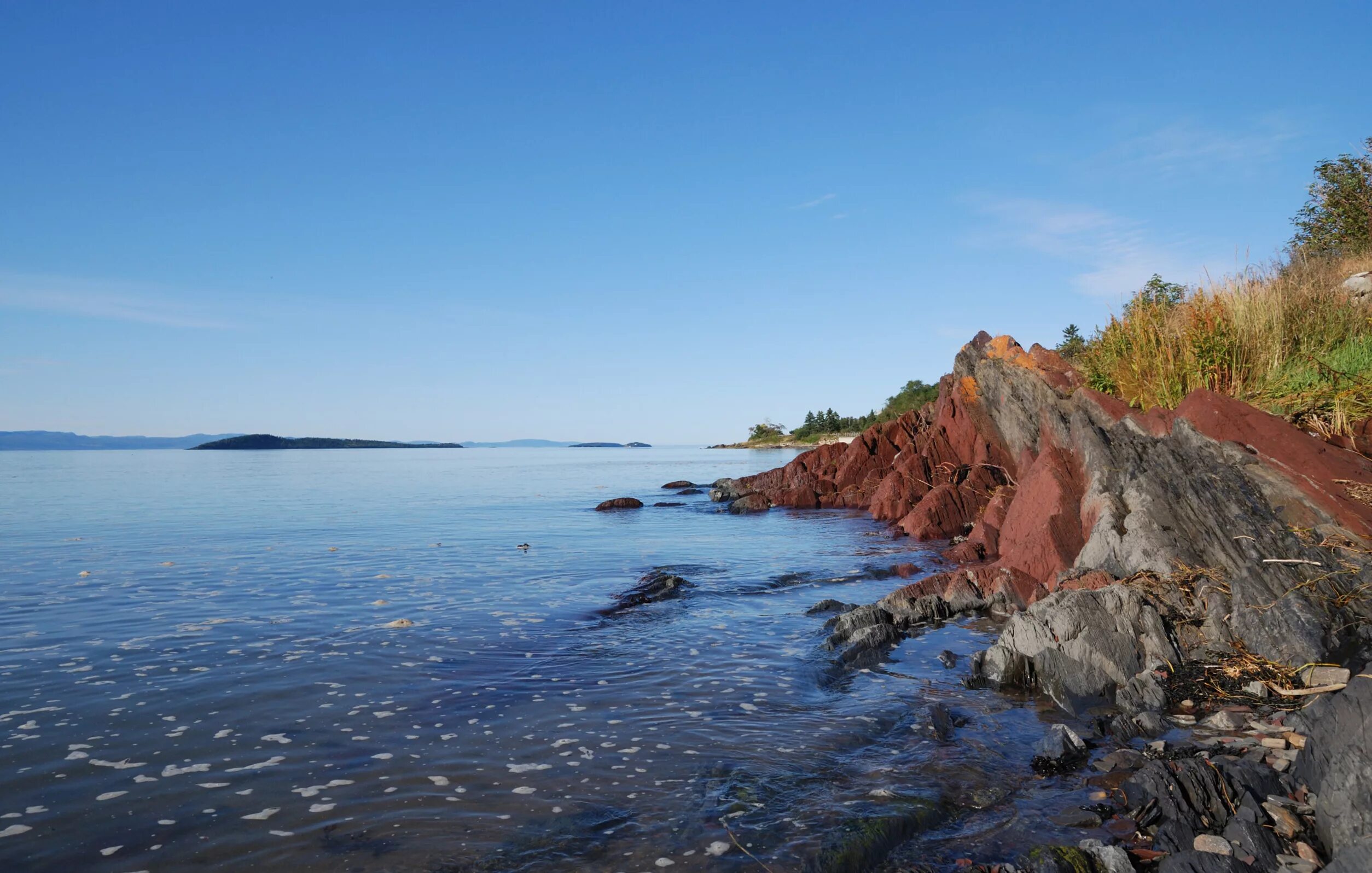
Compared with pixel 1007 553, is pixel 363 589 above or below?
below

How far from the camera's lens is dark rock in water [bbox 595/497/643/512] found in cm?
3425

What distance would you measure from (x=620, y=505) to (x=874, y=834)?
96.9ft

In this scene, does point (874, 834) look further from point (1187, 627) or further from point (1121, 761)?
point (1187, 627)

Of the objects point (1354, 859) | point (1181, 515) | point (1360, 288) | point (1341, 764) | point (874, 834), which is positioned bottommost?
point (874, 834)

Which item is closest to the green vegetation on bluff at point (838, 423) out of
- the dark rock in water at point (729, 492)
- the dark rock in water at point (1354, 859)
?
the dark rock in water at point (729, 492)

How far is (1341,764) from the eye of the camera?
4.62m

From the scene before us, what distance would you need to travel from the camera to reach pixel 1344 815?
14.4 feet

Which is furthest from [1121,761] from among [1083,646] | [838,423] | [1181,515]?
[838,423]

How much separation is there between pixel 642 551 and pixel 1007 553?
10.5 metres

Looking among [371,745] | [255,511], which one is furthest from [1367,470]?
[255,511]

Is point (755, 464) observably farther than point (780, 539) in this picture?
Yes

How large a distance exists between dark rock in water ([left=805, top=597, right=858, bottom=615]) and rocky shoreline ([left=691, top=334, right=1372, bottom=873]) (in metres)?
0.06

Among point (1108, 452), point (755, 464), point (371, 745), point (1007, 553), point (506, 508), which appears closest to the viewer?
point (371, 745)

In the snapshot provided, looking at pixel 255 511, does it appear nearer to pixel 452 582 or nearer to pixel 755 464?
pixel 452 582
